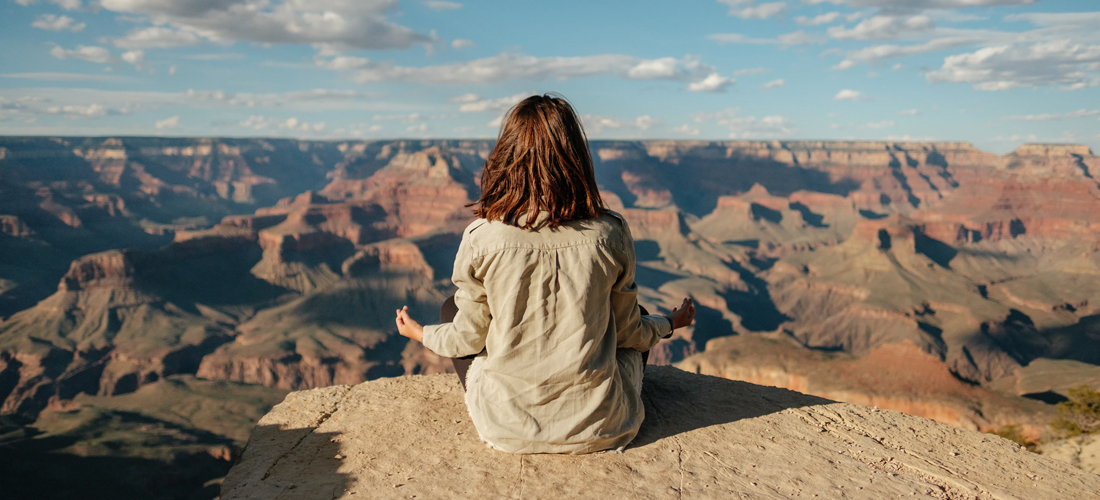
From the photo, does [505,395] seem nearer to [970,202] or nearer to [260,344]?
[260,344]

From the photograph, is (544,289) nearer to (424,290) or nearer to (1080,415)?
(1080,415)

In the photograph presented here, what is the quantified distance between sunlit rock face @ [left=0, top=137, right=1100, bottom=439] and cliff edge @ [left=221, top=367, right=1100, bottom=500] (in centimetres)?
1856

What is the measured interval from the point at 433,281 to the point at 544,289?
3059 inches

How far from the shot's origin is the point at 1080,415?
19.9 metres

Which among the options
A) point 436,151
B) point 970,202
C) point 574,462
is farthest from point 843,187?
point 574,462

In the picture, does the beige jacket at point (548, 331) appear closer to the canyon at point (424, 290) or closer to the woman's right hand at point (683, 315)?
the woman's right hand at point (683, 315)

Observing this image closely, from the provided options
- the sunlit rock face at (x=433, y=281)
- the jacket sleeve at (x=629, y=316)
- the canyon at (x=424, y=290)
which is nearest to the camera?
the jacket sleeve at (x=629, y=316)

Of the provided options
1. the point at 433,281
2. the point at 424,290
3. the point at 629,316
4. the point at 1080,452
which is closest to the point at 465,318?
the point at 629,316

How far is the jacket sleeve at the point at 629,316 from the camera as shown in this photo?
3619 mm

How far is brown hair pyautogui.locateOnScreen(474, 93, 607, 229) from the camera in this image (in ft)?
11.2

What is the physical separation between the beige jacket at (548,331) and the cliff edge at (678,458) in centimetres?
32

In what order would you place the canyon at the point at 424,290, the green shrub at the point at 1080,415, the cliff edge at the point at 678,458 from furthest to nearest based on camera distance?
the canyon at the point at 424,290, the green shrub at the point at 1080,415, the cliff edge at the point at 678,458

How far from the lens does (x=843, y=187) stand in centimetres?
19275

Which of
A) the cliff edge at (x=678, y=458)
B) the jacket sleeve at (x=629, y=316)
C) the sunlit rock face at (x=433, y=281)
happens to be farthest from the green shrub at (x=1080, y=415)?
the jacket sleeve at (x=629, y=316)
